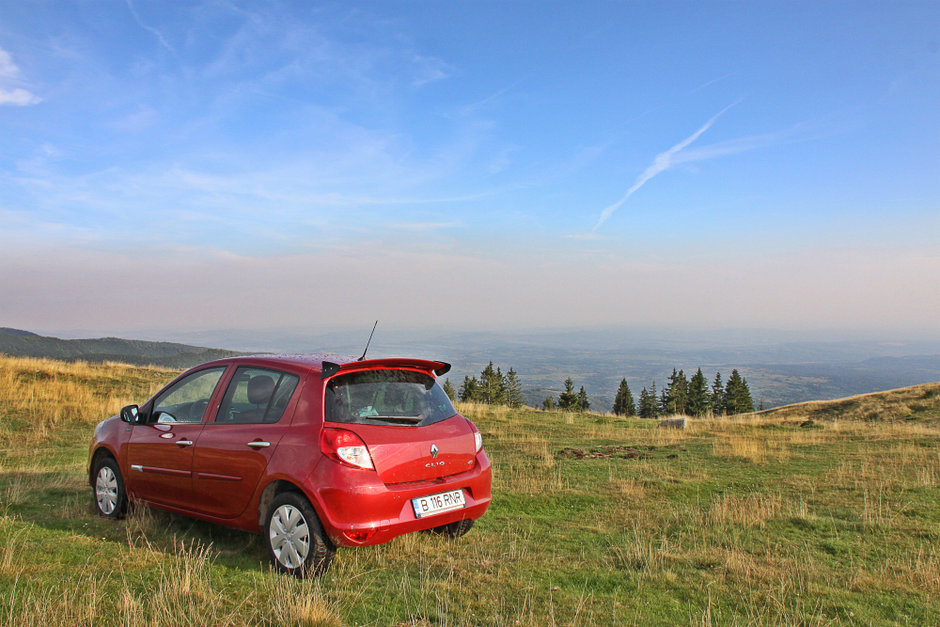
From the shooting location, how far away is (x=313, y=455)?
4.79m

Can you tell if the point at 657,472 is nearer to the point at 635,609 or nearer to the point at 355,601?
the point at 635,609

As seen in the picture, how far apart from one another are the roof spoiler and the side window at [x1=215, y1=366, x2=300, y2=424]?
303 mm

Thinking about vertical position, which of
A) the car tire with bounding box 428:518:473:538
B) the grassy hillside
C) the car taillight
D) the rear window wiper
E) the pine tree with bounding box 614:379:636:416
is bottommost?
the pine tree with bounding box 614:379:636:416

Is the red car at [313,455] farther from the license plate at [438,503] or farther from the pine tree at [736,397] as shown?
the pine tree at [736,397]

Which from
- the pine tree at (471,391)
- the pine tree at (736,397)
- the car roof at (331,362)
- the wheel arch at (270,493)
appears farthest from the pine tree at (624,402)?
the wheel arch at (270,493)

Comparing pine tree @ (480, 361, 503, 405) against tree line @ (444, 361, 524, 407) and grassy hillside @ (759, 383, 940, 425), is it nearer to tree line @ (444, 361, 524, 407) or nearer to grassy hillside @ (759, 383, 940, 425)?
tree line @ (444, 361, 524, 407)

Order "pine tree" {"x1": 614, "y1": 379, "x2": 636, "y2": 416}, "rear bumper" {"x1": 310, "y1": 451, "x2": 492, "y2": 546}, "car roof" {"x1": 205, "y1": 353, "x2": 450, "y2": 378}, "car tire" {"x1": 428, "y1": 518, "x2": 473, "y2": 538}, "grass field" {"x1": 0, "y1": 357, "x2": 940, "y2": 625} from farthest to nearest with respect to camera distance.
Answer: "pine tree" {"x1": 614, "y1": 379, "x2": 636, "y2": 416}, "car tire" {"x1": 428, "y1": 518, "x2": 473, "y2": 538}, "car roof" {"x1": 205, "y1": 353, "x2": 450, "y2": 378}, "rear bumper" {"x1": 310, "y1": 451, "x2": 492, "y2": 546}, "grass field" {"x1": 0, "y1": 357, "x2": 940, "y2": 625}

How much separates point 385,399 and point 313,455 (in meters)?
0.81

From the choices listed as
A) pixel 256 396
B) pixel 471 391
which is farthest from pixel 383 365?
pixel 471 391

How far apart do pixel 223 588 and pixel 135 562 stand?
43.2 inches

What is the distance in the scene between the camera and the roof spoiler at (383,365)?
5.18 m

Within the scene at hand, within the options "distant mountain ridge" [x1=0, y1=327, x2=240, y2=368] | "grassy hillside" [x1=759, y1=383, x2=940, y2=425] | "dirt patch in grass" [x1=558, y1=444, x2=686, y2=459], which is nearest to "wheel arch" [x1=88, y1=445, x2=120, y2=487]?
"dirt patch in grass" [x1=558, y1=444, x2=686, y2=459]

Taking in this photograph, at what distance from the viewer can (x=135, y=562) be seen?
16.7 feet

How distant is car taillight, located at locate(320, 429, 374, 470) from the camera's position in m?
4.75
